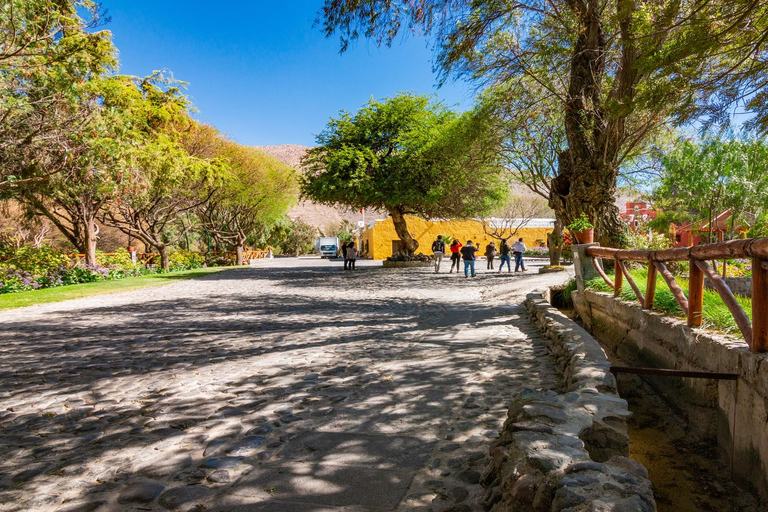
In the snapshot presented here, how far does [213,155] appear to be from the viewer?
26.9 metres

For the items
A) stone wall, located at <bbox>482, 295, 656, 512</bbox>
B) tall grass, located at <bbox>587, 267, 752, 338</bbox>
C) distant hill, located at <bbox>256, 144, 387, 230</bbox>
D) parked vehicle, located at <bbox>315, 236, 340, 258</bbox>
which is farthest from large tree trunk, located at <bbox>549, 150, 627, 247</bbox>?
distant hill, located at <bbox>256, 144, 387, 230</bbox>

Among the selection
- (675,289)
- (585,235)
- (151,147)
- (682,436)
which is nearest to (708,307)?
(675,289)

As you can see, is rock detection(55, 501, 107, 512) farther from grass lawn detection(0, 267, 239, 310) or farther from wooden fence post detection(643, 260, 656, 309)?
grass lawn detection(0, 267, 239, 310)

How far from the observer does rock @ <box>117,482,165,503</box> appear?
2324mm

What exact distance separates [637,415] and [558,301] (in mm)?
6803

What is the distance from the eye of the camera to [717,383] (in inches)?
141

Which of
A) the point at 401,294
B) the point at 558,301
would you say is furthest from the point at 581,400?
the point at 401,294

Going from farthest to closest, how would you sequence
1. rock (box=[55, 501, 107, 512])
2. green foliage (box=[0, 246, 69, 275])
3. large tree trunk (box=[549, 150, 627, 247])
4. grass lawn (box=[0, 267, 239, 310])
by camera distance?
green foliage (box=[0, 246, 69, 275]), grass lawn (box=[0, 267, 239, 310]), large tree trunk (box=[549, 150, 627, 247]), rock (box=[55, 501, 107, 512])

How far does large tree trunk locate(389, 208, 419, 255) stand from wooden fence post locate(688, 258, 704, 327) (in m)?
21.9

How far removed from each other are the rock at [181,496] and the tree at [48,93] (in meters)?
9.44

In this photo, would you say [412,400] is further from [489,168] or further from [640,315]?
[489,168]

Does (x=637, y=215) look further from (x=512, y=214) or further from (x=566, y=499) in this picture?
(x=566, y=499)

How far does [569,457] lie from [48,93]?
45.7 feet

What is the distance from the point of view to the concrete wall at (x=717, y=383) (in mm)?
2873
